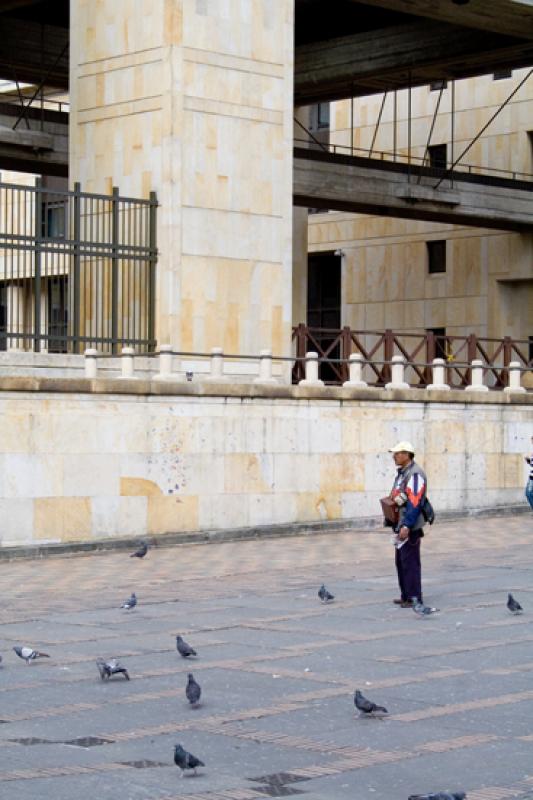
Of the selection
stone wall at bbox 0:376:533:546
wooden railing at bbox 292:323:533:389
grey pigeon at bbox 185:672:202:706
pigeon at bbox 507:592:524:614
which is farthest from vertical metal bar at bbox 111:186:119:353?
grey pigeon at bbox 185:672:202:706

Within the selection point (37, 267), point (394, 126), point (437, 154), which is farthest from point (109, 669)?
point (437, 154)

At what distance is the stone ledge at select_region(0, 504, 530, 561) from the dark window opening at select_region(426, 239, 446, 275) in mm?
24881

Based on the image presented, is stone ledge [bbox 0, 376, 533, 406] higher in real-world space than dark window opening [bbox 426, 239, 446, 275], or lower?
lower

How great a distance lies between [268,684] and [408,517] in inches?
189

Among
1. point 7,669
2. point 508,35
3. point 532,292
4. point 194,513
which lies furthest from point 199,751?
point 532,292

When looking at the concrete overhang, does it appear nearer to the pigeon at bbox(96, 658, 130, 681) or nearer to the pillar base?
the pillar base

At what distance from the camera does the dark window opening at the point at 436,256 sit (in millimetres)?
56250

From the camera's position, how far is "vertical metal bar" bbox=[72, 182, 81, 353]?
27766 mm

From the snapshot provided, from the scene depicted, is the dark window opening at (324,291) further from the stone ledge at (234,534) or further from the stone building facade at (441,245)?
the stone ledge at (234,534)

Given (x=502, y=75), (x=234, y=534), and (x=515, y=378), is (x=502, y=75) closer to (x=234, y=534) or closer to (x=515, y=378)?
(x=515, y=378)

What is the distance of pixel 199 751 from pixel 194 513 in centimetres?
1647

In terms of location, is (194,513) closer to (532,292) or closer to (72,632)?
(72,632)

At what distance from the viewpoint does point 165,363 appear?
88.3 feet

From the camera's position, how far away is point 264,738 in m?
10.3
